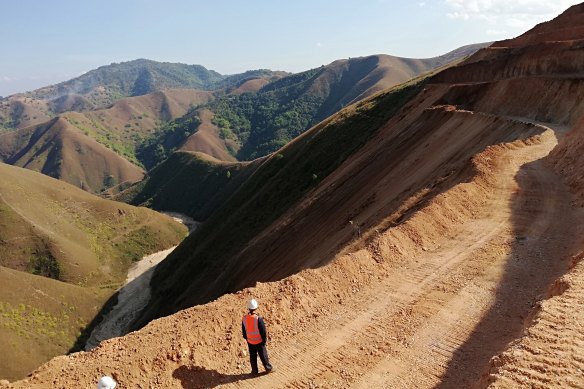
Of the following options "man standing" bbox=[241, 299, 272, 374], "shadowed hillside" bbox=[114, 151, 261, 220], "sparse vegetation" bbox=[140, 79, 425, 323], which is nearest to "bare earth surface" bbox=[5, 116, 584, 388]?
"man standing" bbox=[241, 299, 272, 374]

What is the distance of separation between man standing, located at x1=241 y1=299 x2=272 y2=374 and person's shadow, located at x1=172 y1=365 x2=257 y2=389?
1.53 ft

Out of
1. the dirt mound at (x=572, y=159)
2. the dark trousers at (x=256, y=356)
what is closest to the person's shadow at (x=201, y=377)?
the dark trousers at (x=256, y=356)

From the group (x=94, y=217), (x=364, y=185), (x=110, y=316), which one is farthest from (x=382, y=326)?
(x=94, y=217)

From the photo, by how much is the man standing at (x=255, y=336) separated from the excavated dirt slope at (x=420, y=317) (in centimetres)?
41

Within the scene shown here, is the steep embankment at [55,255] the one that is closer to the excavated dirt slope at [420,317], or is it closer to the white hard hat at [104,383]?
the excavated dirt slope at [420,317]

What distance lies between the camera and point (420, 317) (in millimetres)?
11812

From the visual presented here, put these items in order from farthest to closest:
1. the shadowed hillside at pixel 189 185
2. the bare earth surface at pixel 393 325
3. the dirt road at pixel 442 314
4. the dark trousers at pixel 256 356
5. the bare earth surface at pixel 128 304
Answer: the shadowed hillside at pixel 189 185 → the bare earth surface at pixel 128 304 → the dark trousers at pixel 256 356 → the dirt road at pixel 442 314 → the bare earth surface at pixel 393 325

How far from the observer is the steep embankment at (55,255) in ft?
173

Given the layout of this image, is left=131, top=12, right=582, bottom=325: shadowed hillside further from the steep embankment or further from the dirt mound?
the steep embankment

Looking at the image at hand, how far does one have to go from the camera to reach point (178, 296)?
52.5 metres

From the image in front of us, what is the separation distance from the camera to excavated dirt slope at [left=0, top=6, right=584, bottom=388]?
9.51 metres

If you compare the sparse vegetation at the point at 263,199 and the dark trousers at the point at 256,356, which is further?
the sparse vegetation at the point at 263,199

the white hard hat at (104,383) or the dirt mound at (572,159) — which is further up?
the dirt mound at (572,159)

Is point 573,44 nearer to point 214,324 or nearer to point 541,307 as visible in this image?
point 541,307
